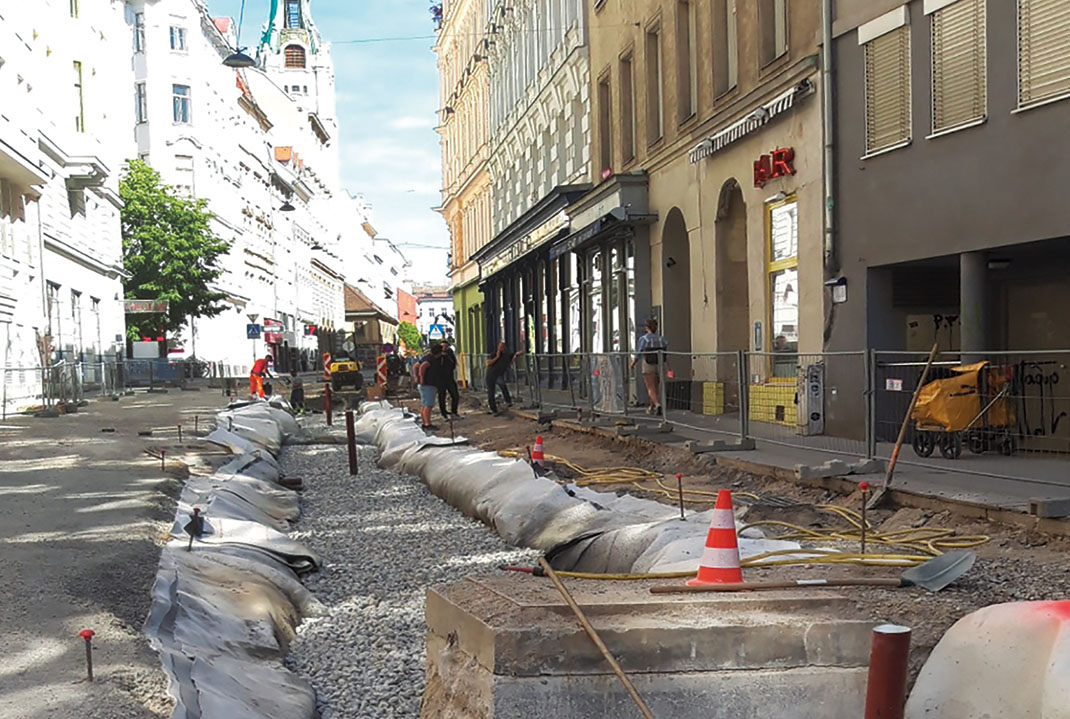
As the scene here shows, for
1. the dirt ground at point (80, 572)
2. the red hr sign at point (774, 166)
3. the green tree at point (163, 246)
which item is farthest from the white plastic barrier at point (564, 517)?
the green tree at point (163, 246)

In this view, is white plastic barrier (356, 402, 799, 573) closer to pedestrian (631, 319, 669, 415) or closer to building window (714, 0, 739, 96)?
pedestrian (631, 319, 669, 415)

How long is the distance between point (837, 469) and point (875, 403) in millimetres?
799

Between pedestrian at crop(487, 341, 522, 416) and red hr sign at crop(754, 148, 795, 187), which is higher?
red hr sign at crop(754, 148, 795, 187)

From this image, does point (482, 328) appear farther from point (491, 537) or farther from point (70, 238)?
point (491, 537)

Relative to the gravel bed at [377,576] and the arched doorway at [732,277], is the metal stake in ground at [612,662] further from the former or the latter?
the arched doorway at [732,277]

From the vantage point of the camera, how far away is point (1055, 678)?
11.8 ft

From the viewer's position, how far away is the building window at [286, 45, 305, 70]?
374ft

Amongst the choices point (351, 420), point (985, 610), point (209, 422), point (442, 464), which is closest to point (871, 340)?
point (442, 464)

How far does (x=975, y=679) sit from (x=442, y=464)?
9.01 meters

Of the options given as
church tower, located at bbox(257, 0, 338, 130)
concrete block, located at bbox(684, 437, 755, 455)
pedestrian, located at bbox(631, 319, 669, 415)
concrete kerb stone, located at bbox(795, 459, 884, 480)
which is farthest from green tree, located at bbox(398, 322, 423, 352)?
concrete kerb stone, located at bbox(795, 459, 884, 480)

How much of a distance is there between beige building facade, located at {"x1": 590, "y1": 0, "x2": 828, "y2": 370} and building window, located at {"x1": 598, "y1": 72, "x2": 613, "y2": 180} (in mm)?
60

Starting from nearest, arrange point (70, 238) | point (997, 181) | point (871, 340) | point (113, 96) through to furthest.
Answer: point (997, 181)
point (871, 340)
point (70, 238)
point (113, 96)

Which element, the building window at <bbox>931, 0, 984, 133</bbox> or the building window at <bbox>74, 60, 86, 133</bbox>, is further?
the building window at <bbox>74, 60, 86, 133</bbox>

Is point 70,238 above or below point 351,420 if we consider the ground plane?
above
